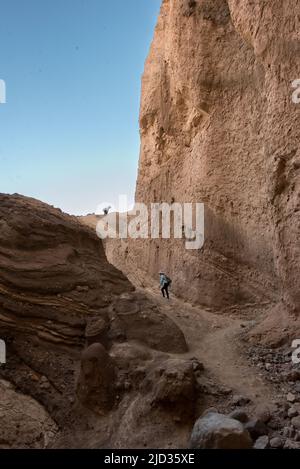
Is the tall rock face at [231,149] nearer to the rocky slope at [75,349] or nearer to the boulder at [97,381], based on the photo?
the rocky slope at [75,349]

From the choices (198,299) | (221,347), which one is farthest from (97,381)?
(198,299)

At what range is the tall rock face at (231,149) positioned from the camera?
26.8 ft

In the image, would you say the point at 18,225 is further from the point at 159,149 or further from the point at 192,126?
the point at 159,149

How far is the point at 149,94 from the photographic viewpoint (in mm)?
18703

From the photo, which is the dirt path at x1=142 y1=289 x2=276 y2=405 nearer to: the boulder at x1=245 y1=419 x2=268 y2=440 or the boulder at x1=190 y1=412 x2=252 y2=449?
the boulder at x1=245 y1=419 x2=268 y2=440

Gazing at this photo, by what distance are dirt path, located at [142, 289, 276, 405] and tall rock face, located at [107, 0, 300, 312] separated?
40.6 inches

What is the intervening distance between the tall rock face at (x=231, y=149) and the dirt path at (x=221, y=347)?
103 centimetres

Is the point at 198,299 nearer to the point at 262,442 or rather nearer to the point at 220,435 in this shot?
the point at 262,442

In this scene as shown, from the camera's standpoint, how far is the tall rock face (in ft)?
26.8

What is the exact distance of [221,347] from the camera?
859 cm

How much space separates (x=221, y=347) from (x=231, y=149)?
660cm

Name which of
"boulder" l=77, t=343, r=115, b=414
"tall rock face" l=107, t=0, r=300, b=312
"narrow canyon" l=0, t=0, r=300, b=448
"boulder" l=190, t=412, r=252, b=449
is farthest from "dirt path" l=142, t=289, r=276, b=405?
"boulder" l=77, t=343, r=115, b=414
